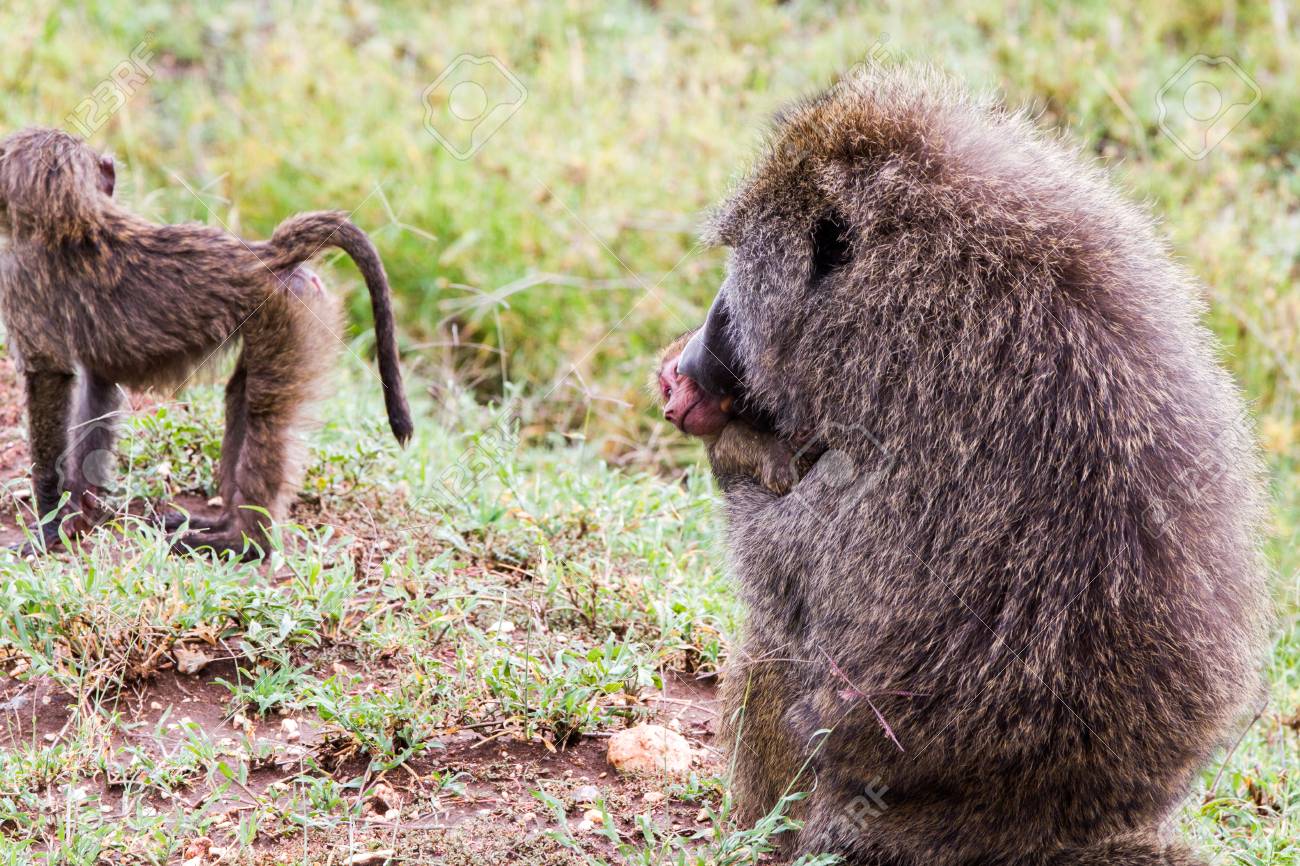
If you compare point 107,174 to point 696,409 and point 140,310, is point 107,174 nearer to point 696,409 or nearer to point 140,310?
point 140,310

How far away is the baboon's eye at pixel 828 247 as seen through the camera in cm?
259

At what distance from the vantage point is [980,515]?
2387 mm

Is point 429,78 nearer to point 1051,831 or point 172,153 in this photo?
point 172,153

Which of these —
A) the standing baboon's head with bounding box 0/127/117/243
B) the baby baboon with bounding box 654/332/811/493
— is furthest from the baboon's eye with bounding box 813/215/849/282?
the standing baboon's head with bounding box 0/127/117/243

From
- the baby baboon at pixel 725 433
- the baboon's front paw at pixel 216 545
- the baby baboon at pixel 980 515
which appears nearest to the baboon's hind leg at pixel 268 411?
the baboon's front paw at pixel 216 545

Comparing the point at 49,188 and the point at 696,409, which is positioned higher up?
the point at 49,188

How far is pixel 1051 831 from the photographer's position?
2436 mm

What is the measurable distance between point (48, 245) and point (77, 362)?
1.04 ft

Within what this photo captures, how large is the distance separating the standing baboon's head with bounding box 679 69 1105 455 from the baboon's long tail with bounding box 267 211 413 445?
123cm

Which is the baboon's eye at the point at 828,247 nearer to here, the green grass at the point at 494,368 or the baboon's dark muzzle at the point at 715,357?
the baboon's dark muzzle at the point at 715,357

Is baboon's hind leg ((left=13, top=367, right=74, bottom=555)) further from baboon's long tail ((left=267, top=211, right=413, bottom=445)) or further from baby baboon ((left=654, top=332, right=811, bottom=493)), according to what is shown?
baby baboon ((left=654, top=332, right=811, bottom=493))

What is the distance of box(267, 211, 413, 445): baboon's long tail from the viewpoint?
3727mm

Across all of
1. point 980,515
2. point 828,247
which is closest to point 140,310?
point 828,247

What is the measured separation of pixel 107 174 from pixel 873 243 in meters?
2.37
